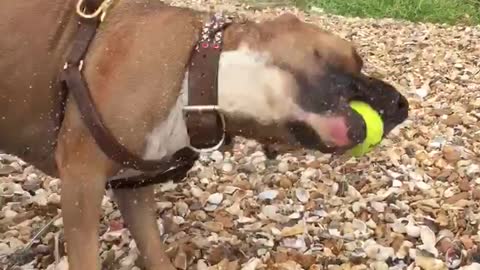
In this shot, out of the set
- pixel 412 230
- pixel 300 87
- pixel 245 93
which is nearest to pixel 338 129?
pixel 300 87

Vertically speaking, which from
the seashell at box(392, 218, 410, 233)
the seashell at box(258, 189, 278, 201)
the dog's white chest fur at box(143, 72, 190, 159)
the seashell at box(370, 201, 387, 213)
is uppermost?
the dog's white chest fur at box(143, 72, 190, 159)

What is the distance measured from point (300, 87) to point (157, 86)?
0.37 m

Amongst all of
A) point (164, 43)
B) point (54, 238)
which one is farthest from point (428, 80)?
point (164, 43)

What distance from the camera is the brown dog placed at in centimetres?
257

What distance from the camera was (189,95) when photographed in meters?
2.61

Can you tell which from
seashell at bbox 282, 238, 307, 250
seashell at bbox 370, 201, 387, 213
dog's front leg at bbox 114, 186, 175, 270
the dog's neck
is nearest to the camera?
the dog's neck

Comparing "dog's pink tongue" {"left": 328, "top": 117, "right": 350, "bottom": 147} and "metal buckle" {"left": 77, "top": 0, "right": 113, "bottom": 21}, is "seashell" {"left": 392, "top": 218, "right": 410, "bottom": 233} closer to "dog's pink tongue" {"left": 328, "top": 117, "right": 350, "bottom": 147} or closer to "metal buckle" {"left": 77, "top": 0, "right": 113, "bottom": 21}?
"dog's pink tongue" {"left": 328, "top": 117, "right": 350, "bottom": 147}

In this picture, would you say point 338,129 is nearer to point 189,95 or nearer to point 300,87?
point 300,87

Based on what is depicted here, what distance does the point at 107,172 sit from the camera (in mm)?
2650

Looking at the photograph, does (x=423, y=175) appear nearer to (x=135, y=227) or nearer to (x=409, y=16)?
(x=135, y=227)

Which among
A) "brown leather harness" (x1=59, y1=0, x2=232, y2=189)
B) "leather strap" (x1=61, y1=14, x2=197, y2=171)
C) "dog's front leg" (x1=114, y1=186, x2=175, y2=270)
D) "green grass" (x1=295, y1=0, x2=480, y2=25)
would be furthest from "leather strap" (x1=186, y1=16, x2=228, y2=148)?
"green grass" (x1=295, y1=0, x2=480, y2=25)

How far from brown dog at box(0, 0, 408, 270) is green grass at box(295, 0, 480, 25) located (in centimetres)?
625

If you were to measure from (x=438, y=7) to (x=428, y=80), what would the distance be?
324 centimetres

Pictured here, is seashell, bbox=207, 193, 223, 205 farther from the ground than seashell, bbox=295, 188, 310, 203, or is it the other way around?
seashell, bbox=295, 188, 310, 203
